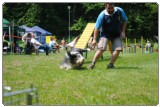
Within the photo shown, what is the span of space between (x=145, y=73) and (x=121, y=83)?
973 millimetres

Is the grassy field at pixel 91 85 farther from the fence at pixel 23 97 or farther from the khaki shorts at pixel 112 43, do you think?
the fence at pixel 23 97

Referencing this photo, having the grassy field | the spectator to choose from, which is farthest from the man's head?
the spectator

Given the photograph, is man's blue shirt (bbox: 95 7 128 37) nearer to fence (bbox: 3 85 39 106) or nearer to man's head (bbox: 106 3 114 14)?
man's head (bbox: 106 3 114 14)

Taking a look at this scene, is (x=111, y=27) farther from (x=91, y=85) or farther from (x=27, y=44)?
(x=27, y=44)

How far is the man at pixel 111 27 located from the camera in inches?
222

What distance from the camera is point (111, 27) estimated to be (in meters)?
5.77

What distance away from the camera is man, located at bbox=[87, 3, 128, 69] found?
Result: 563 cm

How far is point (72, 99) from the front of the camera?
3.58 meters

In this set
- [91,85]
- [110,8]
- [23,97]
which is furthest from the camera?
[110,8]

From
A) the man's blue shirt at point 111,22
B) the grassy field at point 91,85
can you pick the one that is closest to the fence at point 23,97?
the grassy field at point 91,85

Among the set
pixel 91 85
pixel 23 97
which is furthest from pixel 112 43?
pixel 23 97

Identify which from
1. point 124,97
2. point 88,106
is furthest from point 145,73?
point 88,106

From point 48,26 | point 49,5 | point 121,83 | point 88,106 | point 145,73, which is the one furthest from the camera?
point 48,26

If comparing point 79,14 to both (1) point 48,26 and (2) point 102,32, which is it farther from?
(1) point 48,26
